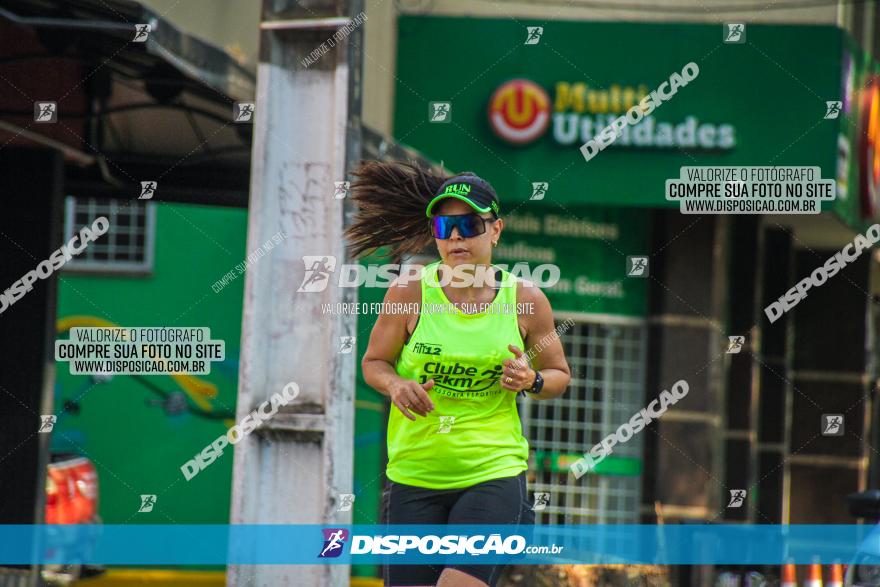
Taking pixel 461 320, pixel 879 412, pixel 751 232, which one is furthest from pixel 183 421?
pixel 879 412

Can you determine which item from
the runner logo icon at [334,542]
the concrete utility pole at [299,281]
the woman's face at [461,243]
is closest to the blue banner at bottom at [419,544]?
the runner logo icon at [334,542]

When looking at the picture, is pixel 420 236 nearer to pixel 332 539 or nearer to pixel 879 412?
pixel 332 539

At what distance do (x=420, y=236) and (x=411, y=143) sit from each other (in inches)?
275

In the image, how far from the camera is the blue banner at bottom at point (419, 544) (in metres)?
5.56

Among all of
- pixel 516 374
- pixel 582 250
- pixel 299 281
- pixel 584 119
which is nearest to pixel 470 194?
pixel 516 374

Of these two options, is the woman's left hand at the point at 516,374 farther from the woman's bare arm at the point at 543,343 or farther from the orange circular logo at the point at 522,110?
the orange circular logo at the point at 522,110

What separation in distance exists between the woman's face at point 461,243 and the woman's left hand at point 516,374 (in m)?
0.39

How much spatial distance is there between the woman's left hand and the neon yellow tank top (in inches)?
3.5

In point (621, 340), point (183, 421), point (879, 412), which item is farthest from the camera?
point (879, 412)

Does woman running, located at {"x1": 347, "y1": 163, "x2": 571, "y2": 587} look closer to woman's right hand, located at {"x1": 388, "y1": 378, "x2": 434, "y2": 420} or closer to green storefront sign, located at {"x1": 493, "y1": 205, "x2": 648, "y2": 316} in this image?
woman's right hand, located at {"x1": 388, "y1": 378, "x2": 434, "y2": 420}

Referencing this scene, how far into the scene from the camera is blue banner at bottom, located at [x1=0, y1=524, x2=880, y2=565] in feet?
18.2

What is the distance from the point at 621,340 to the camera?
14.1 metres

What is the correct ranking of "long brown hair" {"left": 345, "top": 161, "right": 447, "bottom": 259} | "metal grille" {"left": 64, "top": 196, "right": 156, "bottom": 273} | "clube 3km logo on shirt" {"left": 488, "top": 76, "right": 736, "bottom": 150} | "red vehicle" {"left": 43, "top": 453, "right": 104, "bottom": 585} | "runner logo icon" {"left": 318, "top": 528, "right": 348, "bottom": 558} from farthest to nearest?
"clube 3km logo on shirt" {"left": 488, "top": 76, "right": 736, "bottom": 150} < "metal grille" {"left": 64, "top": 196, "right": 156, "bottom": 273} < "red vehicle" {"left": 43, "top": 453, "right": 104, "bottom": 585} < "runner logo icon" {"left": 318, "top": 528, "right": 348, "bottom": 558} < "long brown hair" {"left": 345, "top": 161, "right": 447, "bottom": 259}

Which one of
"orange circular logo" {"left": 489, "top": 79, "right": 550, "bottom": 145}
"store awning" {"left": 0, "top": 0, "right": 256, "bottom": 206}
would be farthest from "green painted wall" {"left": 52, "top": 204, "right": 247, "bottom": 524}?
"orange circular logo" {"left": 489, "top": 79, "right": 550, "bottom": 145}
